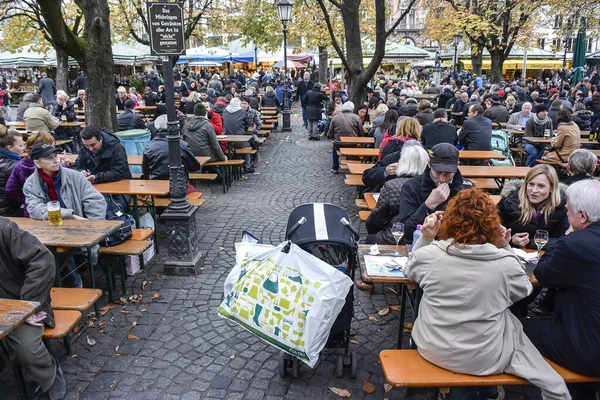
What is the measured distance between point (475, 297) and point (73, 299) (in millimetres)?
2997

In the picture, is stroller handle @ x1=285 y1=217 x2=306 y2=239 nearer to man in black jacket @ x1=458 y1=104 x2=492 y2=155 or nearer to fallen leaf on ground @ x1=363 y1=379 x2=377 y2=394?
fallen leaf on ground @ x1=363 y1=379 x2=377 y2=394

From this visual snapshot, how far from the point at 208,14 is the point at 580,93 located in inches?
645

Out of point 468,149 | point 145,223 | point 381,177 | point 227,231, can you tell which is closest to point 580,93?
point 468,149

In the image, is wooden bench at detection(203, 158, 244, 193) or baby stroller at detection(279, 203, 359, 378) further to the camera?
wooden bench at detection(203, 158, 244, 193)

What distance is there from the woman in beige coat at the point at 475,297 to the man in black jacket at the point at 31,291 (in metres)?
2.45

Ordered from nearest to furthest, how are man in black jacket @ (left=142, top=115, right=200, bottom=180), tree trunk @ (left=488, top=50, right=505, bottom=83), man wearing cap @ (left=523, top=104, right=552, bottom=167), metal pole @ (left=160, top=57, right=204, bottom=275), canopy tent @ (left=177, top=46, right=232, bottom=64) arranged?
metal pole @ (left=160, top=57, right=204, bottom=275), man in black jacket @ (left=142, top=115, right=200, bottom=180), man wearing cap @ (left=523, top=104, right=552, bottom=167), tree trunk @ (left=488, top=50, right=505, bottom=83), canopy tent @ (left=177, top=46, right=232, bottom=64)

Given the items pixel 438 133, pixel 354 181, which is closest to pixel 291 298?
A: pixel 354 181

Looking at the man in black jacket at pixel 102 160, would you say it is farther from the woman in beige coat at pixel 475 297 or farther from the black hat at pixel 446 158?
the woman in beige coat at pixel 475 297

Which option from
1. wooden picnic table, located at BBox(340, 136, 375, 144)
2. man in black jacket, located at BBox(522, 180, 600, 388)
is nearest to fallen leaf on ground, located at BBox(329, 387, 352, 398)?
man in black jacket, located at BBox(522, 180, 600, 388)

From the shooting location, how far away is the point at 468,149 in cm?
881

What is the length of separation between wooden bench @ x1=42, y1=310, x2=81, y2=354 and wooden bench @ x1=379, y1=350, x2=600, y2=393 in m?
2.20

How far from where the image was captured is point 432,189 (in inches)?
167

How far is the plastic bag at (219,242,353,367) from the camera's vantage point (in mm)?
2996

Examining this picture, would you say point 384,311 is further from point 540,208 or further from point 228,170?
point 228,170
